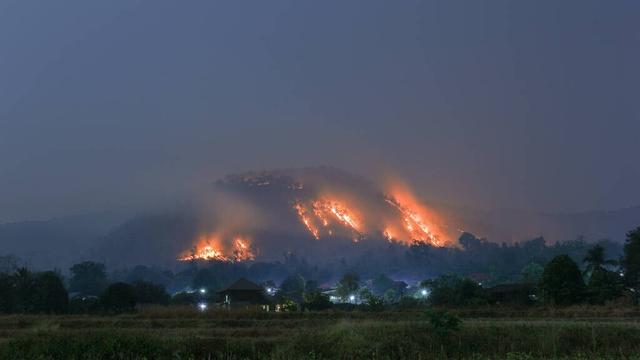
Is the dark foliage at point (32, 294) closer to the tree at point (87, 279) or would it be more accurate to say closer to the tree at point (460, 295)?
the tree at point (460, 295)

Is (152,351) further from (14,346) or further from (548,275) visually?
(548,275)

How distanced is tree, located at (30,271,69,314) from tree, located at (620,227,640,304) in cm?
5991

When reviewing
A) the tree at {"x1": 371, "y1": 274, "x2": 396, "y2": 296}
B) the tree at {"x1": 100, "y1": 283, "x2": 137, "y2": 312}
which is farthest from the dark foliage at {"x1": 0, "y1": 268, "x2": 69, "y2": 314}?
the tree at {"x1": 371, "y1": 274, "x2": 396, "y2": 296}

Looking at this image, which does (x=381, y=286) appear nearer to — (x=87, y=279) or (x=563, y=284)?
(x=87, y=279)

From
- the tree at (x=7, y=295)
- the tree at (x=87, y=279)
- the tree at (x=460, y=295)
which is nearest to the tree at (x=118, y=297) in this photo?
the tree at (x=7, y=295)

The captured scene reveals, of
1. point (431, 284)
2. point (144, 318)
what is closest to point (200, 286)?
point (431, 284)

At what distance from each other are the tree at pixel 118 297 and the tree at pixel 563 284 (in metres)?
44.5

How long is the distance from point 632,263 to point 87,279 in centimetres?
13268

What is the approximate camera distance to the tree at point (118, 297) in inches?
2616

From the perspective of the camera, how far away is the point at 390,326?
29.1m

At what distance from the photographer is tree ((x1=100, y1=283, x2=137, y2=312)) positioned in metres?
66.4

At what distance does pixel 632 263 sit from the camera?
6153cm

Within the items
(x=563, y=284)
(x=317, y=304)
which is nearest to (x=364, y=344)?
(x=563, y=284)

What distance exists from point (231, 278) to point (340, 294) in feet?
291
